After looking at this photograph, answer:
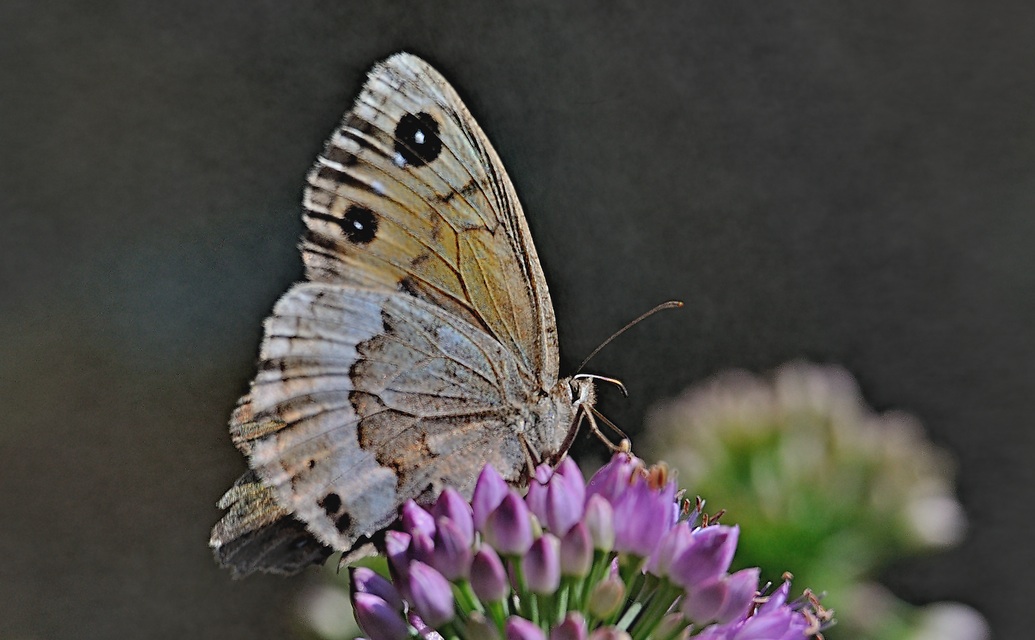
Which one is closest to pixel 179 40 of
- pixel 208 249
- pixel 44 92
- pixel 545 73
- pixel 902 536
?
pixel 44 92

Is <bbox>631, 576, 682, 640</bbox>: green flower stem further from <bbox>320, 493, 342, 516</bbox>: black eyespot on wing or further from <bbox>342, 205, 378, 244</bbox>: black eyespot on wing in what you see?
<bbox>342, 205, 378, 244</bbox>: black eyespot on wing

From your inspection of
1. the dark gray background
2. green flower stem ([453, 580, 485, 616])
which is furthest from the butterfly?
the dark gray background

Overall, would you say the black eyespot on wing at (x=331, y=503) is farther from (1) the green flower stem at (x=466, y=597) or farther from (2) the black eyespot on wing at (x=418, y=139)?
(2) the black eyespot on wing at (x=418, y=139)

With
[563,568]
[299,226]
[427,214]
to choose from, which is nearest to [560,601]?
[563,568]

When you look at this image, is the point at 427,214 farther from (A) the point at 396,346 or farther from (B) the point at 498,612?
(B) the point at 498,612

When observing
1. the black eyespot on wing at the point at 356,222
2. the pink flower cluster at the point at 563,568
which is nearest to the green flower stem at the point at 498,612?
the pink flower cluster at the point at 563,568

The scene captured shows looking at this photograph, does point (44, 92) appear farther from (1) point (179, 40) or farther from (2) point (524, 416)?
(2) point (524, 416)
